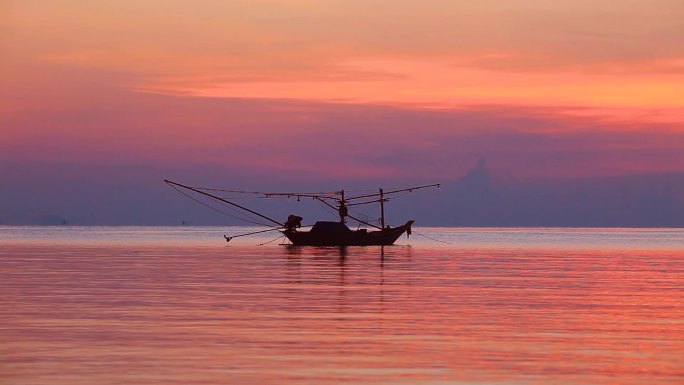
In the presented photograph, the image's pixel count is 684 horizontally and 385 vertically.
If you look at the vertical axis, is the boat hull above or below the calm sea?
above

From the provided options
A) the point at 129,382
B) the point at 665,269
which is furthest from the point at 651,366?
the point at 665,269

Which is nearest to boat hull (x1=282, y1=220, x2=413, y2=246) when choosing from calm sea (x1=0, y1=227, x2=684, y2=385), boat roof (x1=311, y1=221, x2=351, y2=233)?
boat roof (x1=311, y1=221, x2=351, y2=233)

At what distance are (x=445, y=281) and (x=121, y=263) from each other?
24.1 metres

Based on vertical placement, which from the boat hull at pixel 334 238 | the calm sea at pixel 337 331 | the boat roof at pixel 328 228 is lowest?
the calm sea at pixel 337 331

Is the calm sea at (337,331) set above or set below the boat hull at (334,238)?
Answer: below

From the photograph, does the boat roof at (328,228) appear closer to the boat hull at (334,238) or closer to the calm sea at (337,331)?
the boat hull at (334,238)

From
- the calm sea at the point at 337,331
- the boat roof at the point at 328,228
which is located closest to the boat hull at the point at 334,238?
the boat roof at the point at 328,228

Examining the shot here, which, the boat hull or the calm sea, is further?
the boat hull

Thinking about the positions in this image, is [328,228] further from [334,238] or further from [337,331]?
[337,331]

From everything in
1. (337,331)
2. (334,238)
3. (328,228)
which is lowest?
(337,331)

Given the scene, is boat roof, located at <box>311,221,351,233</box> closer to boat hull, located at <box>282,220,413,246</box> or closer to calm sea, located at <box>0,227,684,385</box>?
boat hull, located at <box>282,220,413,246</box>

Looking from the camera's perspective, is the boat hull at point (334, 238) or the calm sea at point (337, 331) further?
the boat hull at point (334, 238)

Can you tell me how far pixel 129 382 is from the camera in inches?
760

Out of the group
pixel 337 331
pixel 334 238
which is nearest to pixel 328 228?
pixel 334 238
